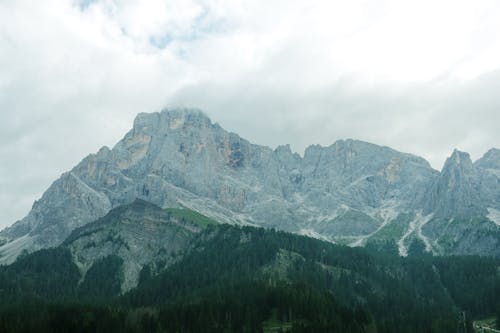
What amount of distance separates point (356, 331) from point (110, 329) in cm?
8260

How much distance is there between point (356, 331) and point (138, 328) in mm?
73015

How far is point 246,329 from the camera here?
646ft

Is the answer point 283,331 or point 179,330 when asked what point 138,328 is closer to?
point 179,330

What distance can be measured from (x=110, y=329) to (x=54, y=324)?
1898 cm

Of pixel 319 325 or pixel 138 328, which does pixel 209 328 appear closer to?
pixel 138 328

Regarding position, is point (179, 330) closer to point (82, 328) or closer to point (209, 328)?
point (209, 328)

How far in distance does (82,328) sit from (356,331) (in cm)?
9145

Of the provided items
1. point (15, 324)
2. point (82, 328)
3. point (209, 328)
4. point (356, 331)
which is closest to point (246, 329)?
point (209, 328)

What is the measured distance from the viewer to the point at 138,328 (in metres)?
196

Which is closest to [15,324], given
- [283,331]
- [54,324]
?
[54,324]

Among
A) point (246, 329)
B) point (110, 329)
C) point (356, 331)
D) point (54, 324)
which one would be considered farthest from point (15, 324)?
point (356, 331)

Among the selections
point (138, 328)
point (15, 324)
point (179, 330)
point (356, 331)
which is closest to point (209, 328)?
point (179, 330)

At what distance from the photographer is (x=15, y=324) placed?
191250 mm

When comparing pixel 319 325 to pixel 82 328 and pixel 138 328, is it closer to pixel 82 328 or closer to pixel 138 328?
pixel 138 328
